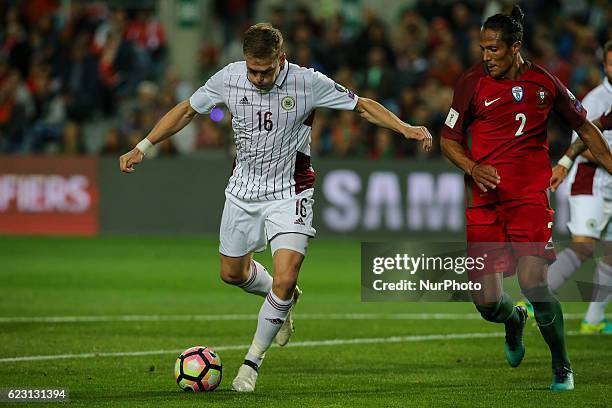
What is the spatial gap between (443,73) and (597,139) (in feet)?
44.9

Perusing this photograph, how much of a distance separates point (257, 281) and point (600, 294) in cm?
349

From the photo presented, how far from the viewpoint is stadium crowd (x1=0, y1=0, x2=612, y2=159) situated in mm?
21594

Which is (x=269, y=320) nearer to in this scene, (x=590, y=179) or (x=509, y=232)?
(x=509, y=232)

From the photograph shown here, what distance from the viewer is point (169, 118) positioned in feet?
29.4

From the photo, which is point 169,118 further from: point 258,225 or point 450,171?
point 450,171

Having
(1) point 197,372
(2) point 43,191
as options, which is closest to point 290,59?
(2) point 43,191

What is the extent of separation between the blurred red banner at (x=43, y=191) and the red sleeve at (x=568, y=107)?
14.1m

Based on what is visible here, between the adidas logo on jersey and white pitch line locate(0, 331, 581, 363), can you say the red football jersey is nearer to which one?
the adidas logo on jersey

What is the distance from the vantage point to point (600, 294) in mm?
11367

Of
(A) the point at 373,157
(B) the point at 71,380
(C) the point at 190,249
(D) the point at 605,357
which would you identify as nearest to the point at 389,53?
(A) the point at 373,157

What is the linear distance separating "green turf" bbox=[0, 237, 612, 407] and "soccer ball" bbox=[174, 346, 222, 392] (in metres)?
0.09

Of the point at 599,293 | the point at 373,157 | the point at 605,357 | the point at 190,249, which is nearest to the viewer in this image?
the point at 605,357

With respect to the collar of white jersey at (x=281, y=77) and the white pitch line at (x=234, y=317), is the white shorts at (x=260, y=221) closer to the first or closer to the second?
the collar of white jersey at (x=281, y=77)

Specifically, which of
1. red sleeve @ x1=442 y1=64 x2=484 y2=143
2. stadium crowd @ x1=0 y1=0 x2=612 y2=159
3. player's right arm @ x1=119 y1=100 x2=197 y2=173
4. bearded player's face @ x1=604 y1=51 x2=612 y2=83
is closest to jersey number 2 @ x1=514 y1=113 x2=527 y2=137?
red sleeve @ x1=442 y1=64 x2=484 y2=143
